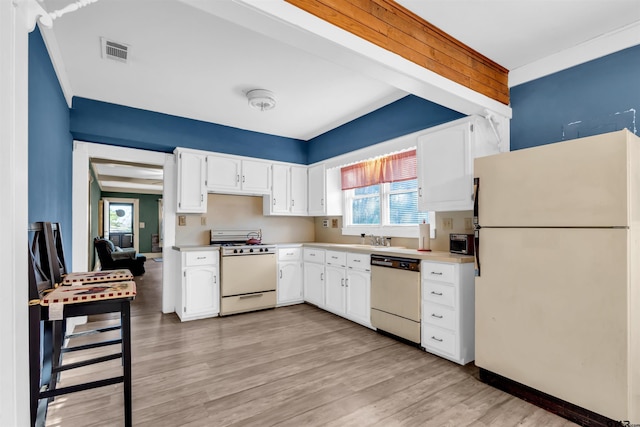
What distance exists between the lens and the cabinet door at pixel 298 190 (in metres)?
5.10

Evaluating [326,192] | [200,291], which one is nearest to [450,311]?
[326,192]

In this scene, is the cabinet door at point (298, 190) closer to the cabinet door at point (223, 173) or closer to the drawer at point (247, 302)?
the cabinet door at point (223, 173)

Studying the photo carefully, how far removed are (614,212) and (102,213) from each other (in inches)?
490

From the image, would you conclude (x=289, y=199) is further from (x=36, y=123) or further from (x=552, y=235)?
(x=552, y=235)

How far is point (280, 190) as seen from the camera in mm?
4977

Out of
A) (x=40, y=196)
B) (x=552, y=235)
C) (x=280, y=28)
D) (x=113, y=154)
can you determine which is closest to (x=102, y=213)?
(x=113, y=154)

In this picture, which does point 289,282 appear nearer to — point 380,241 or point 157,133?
point 380,241

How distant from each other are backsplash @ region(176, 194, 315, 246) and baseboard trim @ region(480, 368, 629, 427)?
3.51 meters

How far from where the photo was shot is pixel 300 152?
5.36 m

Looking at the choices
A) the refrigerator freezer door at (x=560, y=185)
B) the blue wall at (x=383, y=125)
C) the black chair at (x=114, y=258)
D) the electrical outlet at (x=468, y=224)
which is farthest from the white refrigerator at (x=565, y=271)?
the black chair at (x=114, y=258)

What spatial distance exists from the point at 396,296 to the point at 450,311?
1.92 feet

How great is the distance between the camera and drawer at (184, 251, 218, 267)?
400cm

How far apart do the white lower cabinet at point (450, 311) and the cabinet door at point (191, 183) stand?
2995 mm

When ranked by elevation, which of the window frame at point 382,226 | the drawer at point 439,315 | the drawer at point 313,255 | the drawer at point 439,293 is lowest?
the drawer at point 439,315
